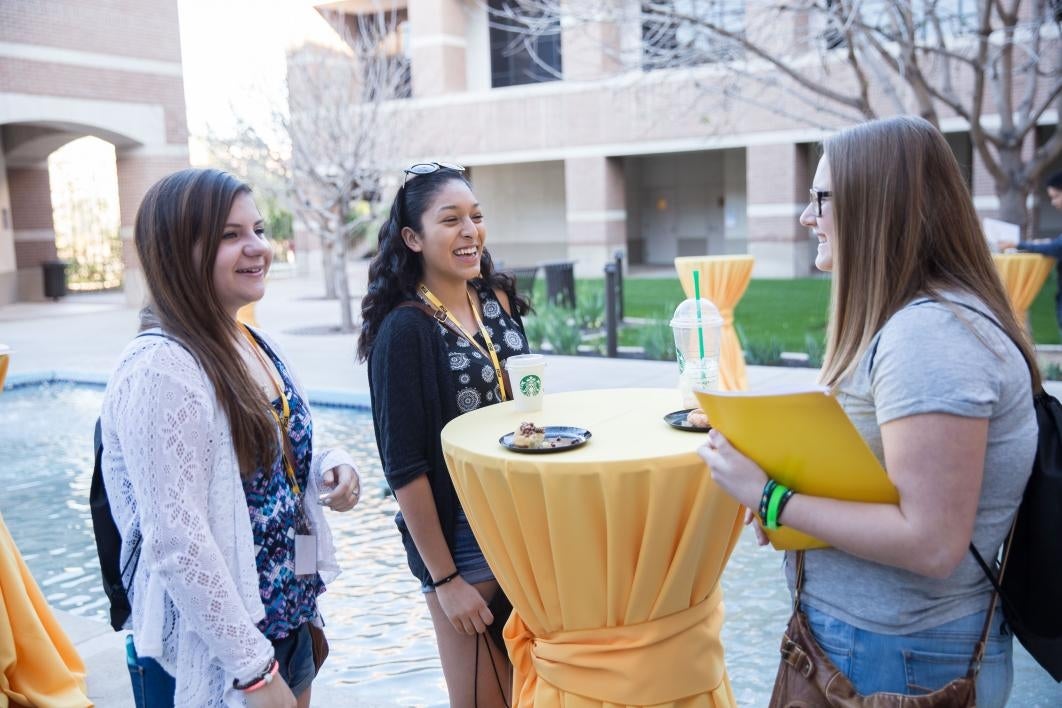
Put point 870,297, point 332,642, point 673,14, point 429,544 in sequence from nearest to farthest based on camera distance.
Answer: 1. point 870,297
2. point 429,544
3. point 332,642
4. point 673,14

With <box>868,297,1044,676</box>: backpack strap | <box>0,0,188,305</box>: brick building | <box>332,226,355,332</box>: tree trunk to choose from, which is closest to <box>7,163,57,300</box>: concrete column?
<box>0,0,188,305</box>: brick building

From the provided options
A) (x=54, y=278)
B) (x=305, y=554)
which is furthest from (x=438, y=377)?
(x=54, y=278)

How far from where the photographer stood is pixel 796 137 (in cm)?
2333

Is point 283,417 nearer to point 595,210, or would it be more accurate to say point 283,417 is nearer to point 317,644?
point 317,644

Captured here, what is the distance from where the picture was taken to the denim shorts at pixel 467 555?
8.79 ft

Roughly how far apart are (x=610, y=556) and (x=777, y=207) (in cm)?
2299

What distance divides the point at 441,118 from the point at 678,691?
27.5 m

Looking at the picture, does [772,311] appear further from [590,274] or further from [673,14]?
[590,274]

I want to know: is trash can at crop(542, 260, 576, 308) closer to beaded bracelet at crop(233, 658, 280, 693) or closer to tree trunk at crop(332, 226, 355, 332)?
tree trunk at crop(332, 226, 355, 332)

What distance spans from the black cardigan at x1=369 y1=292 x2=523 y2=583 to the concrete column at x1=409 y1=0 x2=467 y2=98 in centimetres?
2661

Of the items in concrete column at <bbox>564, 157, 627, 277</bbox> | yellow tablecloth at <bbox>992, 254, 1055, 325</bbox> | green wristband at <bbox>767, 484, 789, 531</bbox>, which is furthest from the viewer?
concrete column at <bbox>564, 157, 627, 277</bbox>

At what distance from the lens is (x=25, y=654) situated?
11.1 feet

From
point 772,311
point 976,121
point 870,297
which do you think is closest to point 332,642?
point 870,297

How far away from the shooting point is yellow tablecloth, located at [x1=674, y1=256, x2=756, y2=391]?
28.7 feet
